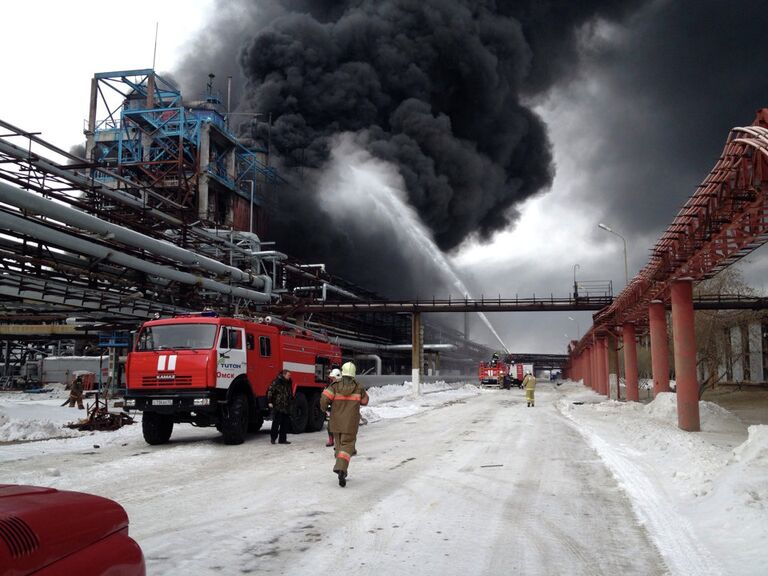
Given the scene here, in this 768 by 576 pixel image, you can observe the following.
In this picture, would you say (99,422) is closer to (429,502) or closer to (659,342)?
(429,502)

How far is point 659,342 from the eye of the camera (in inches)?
804

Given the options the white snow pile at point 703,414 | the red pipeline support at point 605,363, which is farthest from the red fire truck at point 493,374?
the white snow pile at point 703,414

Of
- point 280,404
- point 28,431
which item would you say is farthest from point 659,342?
point 28,431

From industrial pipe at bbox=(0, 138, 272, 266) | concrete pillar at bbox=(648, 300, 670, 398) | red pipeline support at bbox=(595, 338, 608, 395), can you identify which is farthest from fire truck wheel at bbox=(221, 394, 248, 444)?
red pipeline support at bbox=(595, 338, 608, 395)

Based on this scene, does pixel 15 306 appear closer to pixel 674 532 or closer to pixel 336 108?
pixel 674 532

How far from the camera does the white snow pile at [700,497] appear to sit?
4.90 metres

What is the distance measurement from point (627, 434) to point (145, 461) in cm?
1100

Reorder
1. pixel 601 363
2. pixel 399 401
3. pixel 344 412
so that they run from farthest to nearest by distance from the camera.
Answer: pixel 601 363 → pixel 399 401 → pixel 344 412

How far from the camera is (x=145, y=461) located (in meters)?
9.73

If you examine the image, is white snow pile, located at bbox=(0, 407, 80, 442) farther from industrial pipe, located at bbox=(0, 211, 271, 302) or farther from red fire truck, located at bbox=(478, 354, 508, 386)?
red fire truck, located at bbox=(478, 354, 508, 386)

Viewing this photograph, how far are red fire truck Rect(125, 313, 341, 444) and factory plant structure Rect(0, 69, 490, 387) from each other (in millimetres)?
1273

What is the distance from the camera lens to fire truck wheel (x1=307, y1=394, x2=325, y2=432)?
15.0 m

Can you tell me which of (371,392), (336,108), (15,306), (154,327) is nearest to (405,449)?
(154,327)

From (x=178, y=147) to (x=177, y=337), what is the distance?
119 feet
